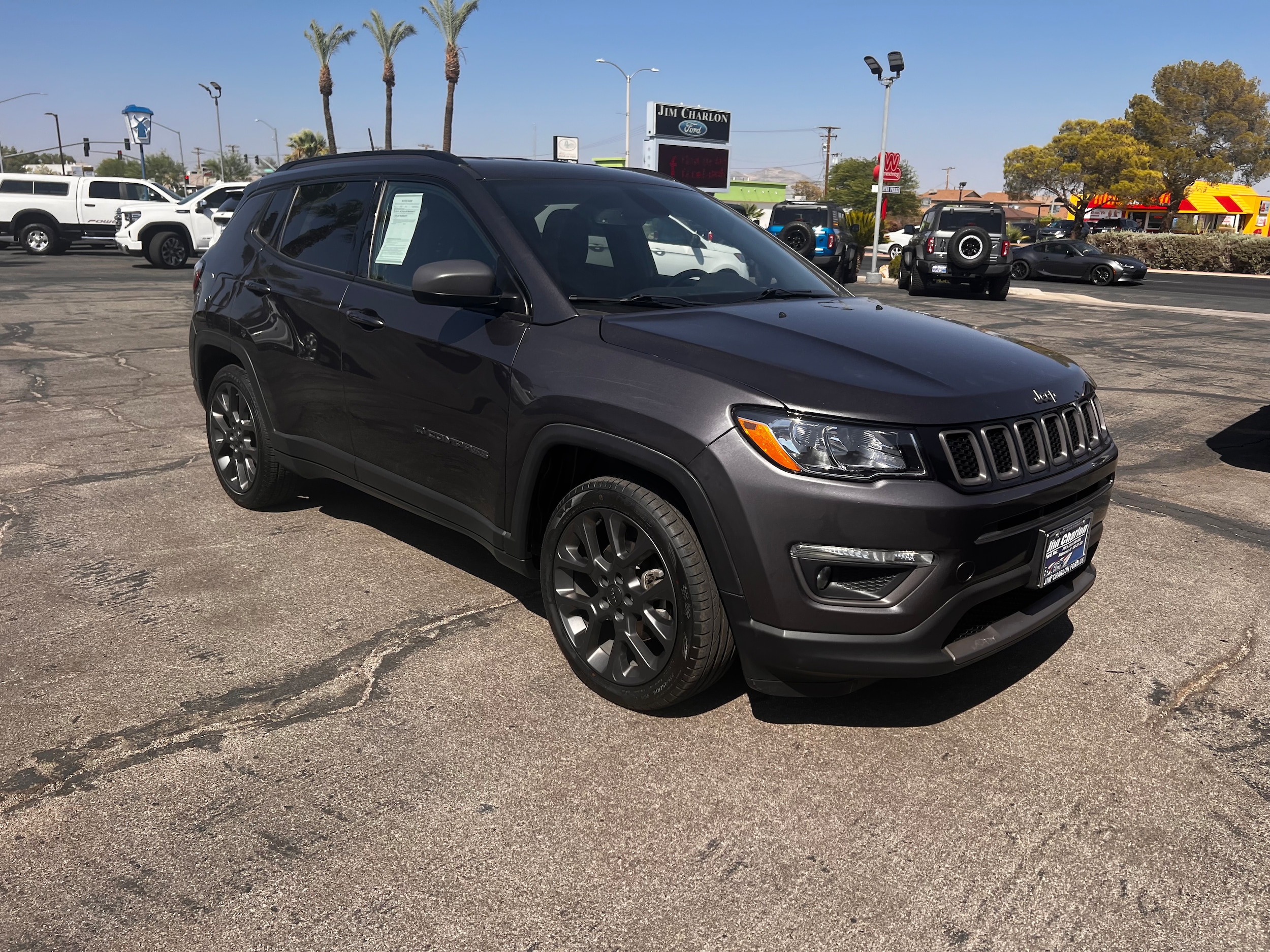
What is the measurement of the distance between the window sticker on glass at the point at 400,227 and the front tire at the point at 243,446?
119 centimetres

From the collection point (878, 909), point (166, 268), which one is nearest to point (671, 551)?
point (878, 909)

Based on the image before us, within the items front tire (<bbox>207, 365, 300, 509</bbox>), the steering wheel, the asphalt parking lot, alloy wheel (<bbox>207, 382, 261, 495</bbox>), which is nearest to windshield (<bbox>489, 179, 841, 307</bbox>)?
the steering wheel

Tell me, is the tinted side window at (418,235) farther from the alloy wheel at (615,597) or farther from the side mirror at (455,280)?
the alloy wheel at (615,597)

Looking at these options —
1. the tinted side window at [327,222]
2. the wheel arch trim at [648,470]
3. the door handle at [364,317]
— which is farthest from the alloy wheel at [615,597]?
the tinted side window at [327,222]

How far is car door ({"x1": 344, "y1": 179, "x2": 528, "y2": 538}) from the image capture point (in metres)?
3.50

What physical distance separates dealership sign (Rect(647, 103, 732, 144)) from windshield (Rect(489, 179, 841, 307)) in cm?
3193

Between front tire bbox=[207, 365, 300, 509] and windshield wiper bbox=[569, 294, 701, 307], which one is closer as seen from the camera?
windshield wiper bbox=[569, 294, 701, 307]

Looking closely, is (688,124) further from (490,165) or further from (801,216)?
(490,165)

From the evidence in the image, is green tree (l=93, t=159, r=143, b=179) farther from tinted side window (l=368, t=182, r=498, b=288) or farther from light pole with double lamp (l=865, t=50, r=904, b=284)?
tinted side window (l=368, t=182, r=498, b=288)

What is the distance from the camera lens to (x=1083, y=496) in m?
3.19

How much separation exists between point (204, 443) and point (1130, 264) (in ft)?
90.5

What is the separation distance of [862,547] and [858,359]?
634 millimetres

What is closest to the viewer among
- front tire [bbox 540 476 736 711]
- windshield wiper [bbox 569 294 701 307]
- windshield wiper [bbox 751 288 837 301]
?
front tire [bbox 540 476 736 711]

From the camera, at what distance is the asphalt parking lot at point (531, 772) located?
2340 millimetres
